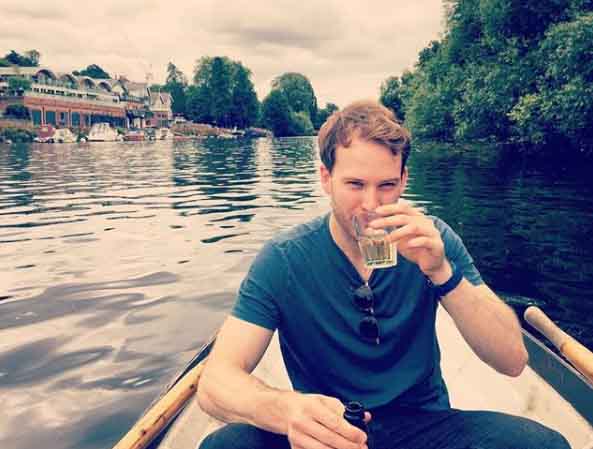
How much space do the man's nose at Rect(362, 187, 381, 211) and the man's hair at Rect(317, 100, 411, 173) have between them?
20 centimetres

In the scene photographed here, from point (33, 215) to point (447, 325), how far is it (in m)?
10.8

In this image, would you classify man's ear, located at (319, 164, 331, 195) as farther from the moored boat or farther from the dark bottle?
the moored boat

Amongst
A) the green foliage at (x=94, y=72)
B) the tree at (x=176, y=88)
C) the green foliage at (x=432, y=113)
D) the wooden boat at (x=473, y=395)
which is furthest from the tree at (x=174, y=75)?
the wooden boat at (x=473, y=395)

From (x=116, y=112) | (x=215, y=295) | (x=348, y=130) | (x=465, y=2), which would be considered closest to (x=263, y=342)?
(x=348, y=130)

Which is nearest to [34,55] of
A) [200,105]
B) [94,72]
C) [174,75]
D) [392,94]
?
[94,72]

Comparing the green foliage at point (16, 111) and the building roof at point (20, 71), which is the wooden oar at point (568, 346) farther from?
the building roof at point (20, 71)

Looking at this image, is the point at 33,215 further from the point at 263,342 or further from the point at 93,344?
the point at 263,342

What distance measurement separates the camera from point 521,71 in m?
18.0

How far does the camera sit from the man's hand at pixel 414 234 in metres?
1.98

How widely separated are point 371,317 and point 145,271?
20.3 feet

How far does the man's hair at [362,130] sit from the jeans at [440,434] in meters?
1.07

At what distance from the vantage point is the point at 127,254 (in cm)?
873

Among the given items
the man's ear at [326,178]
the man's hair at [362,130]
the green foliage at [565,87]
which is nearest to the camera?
the man's hair at [362,130]

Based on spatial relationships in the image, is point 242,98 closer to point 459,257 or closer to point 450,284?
point 459,257
